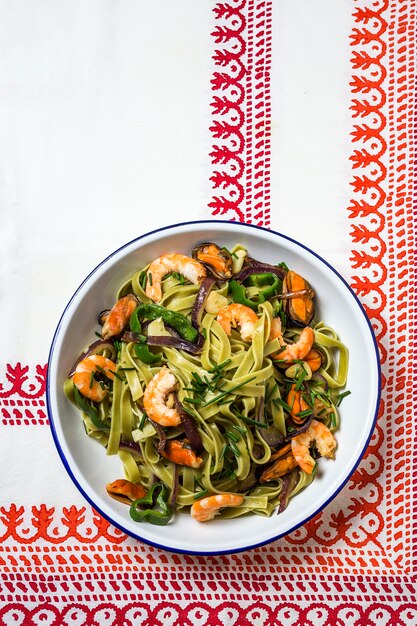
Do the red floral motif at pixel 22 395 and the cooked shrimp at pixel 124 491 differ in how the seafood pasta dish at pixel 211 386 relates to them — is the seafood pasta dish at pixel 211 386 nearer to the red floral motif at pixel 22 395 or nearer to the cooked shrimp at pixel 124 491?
the cooked shrimp at pixel 124 491

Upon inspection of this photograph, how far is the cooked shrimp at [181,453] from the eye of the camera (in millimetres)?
3125

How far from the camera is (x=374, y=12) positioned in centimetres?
375

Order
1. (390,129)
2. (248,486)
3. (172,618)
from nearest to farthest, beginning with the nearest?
(248,486), (172,618), (390,129)

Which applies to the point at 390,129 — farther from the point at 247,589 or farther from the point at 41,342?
the point at 247,589

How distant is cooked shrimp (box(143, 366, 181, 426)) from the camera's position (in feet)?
10.00

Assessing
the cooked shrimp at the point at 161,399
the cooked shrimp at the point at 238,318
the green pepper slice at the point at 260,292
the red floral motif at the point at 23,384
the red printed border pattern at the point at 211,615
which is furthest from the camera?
the red floral motif at the point at 23,384

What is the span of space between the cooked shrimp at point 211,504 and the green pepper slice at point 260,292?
0.81 meters

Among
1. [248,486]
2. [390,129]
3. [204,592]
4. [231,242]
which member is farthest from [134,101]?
[204,592]

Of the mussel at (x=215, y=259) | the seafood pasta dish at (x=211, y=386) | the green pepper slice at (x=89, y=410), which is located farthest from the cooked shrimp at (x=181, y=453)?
the mussel at (x=215, y=259)

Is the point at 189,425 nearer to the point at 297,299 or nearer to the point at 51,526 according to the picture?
the point at 297,299

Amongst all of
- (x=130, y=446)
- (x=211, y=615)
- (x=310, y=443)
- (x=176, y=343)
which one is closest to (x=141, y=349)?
(x=176, y=343)

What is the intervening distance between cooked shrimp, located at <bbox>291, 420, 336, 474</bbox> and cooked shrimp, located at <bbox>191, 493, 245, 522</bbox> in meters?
0.31

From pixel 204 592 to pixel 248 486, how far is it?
637 millimetres

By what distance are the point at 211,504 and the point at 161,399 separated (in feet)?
1.58
